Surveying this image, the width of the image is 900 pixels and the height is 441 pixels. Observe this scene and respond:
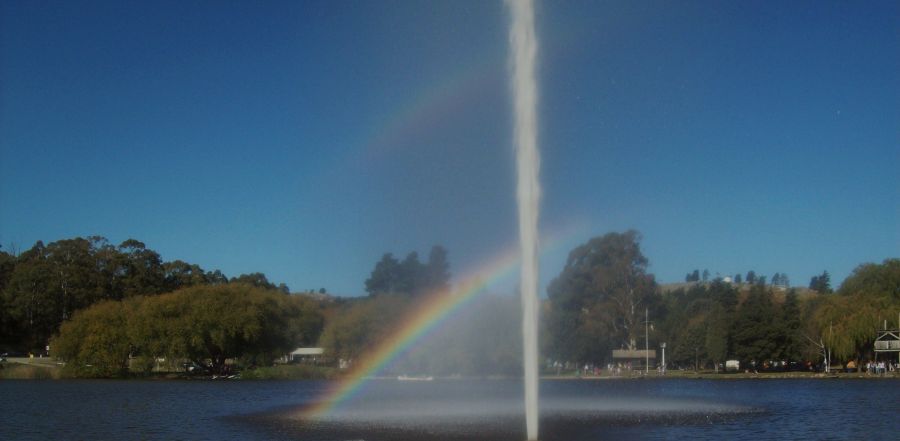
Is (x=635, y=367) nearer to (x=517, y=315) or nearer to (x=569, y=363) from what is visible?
(x=569, y=363)

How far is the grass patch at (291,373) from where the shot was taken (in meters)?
84.9

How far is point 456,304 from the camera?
8756cm

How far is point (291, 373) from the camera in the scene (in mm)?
88562

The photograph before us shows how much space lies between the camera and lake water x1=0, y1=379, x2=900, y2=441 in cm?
3111

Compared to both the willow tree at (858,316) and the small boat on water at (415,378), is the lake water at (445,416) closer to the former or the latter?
the willow tree at (858,316)

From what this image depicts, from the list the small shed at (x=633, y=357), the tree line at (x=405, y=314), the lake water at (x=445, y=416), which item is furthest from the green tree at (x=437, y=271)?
the lake water at (x=445, y=416)

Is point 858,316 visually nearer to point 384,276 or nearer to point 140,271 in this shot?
point 384,276

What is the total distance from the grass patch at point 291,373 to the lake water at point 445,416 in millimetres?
26417

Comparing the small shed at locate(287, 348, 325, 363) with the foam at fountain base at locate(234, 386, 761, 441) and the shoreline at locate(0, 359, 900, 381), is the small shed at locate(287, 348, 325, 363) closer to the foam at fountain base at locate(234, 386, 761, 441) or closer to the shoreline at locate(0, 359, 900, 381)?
the shoreline at locate(0, 359, 900, 381)

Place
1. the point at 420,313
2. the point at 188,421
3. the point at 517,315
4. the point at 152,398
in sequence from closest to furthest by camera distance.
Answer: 1. the point at 188,421
2. the point at 152,398
3. the point at 517,315
4. the point at 420,313

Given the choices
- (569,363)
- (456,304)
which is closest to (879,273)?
(569,363)

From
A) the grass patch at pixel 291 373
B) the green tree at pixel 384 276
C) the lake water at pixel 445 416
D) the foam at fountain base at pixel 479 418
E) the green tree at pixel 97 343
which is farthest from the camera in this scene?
the green tree at pixel 384 276

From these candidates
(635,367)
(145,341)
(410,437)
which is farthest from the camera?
(635,367)

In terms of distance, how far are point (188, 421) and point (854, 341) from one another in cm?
6670
